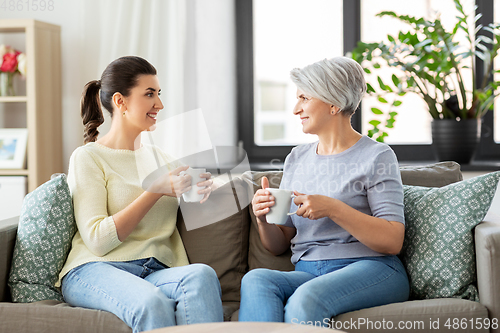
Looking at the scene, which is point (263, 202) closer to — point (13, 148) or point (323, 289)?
point (323, 289)

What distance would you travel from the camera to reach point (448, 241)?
4.67 feet

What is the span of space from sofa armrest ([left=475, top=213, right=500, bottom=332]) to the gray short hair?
54 centimetres

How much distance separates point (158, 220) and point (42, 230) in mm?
349

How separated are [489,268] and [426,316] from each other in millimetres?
219

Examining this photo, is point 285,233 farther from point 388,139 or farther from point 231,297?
point 388,139

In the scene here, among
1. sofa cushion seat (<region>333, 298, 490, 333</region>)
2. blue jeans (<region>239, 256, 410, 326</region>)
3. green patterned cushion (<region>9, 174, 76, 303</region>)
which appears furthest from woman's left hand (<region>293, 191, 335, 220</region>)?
green patterned cushion (<region>9, 174, 76, 303</region>)

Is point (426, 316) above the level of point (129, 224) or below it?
below

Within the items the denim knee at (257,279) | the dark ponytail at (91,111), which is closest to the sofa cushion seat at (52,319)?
the denim knee at (257,279)

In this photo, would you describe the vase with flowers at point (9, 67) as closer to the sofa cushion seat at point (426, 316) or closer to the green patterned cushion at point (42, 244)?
A: the green patterned cushion at point (42, 244)

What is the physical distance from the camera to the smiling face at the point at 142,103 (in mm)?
1576

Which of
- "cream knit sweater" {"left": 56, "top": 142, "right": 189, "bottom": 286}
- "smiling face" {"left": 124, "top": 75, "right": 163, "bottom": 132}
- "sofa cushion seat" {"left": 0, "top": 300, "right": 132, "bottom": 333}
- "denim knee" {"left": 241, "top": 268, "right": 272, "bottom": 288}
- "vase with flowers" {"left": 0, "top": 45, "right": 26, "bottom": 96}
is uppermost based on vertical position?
"vase with flowers" {"left": 0, "top": 45, "right": 26, "bottom": 96}

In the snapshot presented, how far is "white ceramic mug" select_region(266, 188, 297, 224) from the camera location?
1292 millimetres

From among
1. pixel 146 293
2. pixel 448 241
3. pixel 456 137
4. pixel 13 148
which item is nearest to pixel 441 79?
pixel 456 137

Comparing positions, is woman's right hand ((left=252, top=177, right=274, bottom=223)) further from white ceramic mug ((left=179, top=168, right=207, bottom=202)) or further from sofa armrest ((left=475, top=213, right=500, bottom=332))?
sofa armrest ((left=475, top=213, right=500, bottom=332))
